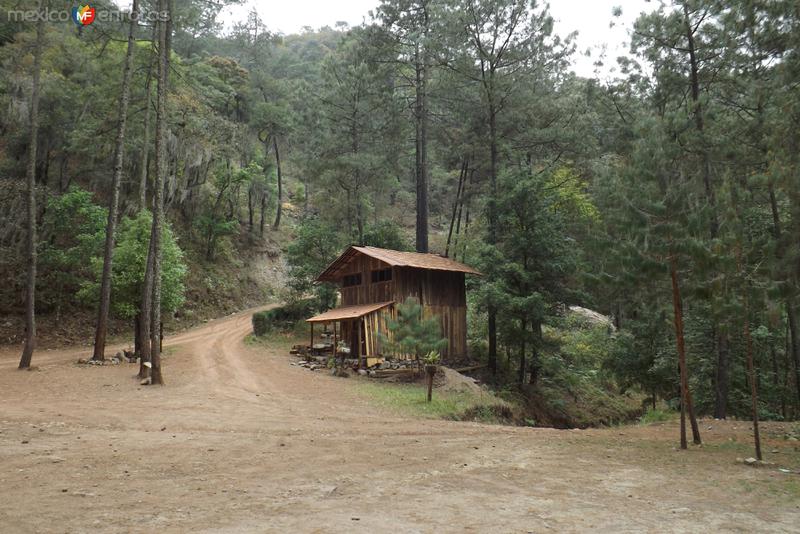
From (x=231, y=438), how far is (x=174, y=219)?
104 feet

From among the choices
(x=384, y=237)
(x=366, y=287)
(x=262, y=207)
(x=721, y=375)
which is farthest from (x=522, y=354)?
(x=262, y=207)

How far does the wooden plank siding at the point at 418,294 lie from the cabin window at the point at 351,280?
0.54 feet

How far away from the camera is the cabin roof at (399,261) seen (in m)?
23.7

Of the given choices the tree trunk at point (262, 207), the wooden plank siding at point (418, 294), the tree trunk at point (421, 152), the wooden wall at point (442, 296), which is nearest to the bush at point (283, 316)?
the wooden plank siding at point (418, 294)

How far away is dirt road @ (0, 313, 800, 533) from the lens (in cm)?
557

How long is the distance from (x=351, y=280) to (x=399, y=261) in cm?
436

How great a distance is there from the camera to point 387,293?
2438cm

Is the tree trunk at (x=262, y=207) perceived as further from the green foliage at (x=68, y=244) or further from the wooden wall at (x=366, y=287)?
the wooden wall at (x=366, y=287)

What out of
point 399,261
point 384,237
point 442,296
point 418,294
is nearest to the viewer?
point 399,261

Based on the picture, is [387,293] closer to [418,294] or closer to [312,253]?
[418,294]

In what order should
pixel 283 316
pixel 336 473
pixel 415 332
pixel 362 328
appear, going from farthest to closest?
1. pixel 283 316
2. pixel 362 328
3. pixel 415 332
4. pixel 336 473

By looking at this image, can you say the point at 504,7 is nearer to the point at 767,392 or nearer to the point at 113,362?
A: the point at 767,392

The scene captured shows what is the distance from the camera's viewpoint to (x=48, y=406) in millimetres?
12633

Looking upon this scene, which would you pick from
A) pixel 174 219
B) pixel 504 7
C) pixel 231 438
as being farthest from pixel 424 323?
pixel 174 219
